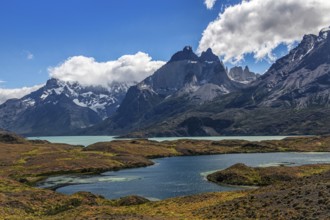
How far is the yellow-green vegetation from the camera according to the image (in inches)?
4754

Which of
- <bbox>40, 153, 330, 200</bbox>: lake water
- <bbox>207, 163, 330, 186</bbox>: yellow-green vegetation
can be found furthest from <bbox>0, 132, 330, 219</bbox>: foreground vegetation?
<bbox>40, 153, 330, 200</bbox>: lake water

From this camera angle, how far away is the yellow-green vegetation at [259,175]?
12075cm

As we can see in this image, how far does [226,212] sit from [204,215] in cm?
339

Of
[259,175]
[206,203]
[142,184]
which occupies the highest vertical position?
[259,175]

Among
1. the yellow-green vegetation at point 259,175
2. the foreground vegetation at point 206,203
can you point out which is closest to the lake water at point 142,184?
the yellow-green vegetation at point 259,175

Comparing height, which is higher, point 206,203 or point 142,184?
point 206,203

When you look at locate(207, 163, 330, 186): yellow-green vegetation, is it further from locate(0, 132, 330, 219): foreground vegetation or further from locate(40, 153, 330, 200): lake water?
locate(40, 153, 330, 200): lake water

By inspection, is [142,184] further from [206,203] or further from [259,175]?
[206,203]

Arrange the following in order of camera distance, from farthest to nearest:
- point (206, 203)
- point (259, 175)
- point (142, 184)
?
1. point (142, 184)
2. point (259, 175)
3. point (206, 203)

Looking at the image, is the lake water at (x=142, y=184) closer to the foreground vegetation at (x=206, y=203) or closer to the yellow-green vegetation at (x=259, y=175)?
the yellow-green vegetation at (x=259, y=175)

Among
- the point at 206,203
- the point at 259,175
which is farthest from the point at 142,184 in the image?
the point at 206,203

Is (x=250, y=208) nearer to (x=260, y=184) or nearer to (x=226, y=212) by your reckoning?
(x=226, y=212)

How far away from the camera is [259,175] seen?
127 m

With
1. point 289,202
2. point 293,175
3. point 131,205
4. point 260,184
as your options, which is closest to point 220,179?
point 260,184
